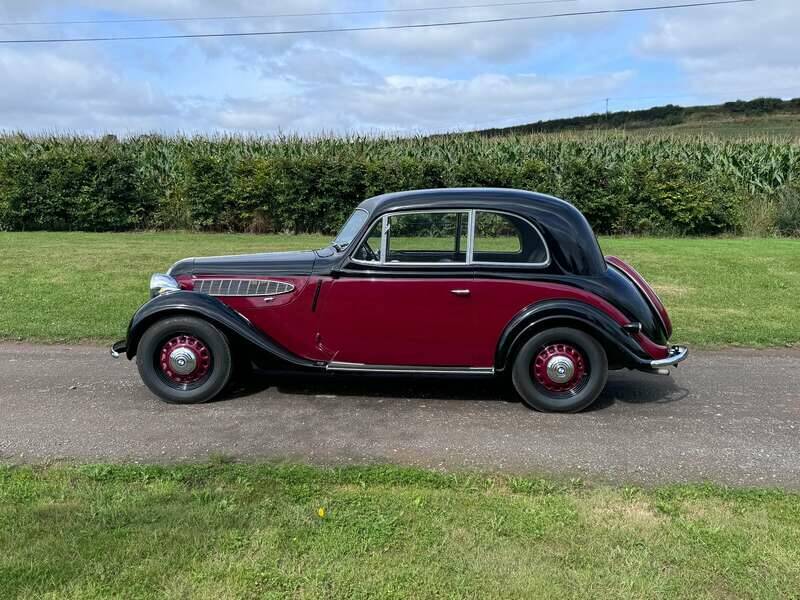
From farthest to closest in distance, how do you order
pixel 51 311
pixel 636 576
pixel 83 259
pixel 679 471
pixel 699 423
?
pixel 83 259 → pixel 51 311 → pixel 699 423 → pixel 679 471 → pixel 636 576

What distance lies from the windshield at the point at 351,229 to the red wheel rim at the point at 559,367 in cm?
177

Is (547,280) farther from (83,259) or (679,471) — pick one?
(83,259)

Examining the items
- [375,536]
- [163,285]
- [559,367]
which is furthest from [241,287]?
[375,536]

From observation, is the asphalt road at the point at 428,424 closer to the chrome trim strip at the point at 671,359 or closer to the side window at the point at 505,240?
the chrome trim strip at the point at 671,359

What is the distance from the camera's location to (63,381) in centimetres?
581

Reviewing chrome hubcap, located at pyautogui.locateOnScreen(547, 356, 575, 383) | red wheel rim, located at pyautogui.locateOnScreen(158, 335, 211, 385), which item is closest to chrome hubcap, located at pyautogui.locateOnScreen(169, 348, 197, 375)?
red wheel rim, located at pyautogui.locateOnScreen(158, 335, 211, 385)

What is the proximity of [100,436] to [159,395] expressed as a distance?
78 cm

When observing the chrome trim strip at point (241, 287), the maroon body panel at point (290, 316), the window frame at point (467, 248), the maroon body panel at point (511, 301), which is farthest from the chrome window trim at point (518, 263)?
the chrome trim strip at point (241, 287)

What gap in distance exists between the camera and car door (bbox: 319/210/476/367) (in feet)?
16.7

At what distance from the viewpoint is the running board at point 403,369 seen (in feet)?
16.9

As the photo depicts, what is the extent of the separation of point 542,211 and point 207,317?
109 inches

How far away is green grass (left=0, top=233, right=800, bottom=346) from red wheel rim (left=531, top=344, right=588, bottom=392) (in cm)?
289

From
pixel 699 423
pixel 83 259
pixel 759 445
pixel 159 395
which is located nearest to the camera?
pixel 759 445

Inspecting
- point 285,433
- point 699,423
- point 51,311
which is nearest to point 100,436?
point 285,433
